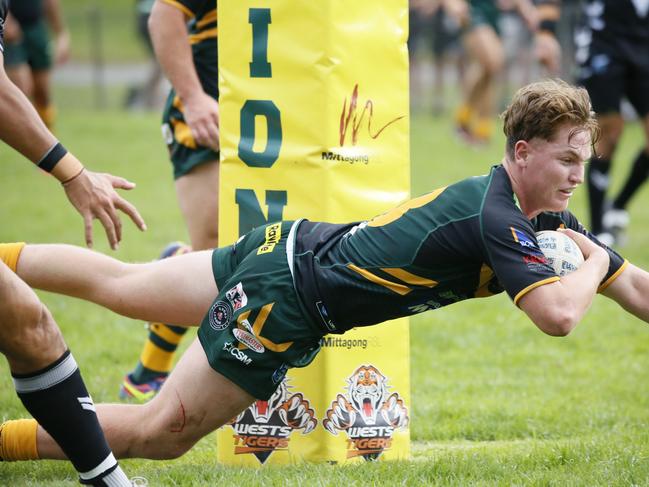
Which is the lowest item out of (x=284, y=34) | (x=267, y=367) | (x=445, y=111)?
(x=445, y=111)

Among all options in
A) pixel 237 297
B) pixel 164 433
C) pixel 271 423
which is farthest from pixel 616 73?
pixel 164 433

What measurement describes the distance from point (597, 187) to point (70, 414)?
21.4ft

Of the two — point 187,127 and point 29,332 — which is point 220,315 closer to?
point 29,332

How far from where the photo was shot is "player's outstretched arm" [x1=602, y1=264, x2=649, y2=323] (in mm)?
3832

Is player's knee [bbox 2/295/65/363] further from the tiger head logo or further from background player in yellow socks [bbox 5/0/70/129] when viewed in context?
background player in yellow socks [bbox 5/0/70/129]

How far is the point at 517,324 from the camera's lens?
7035 millimetres

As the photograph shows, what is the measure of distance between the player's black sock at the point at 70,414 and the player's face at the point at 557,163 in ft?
5.56

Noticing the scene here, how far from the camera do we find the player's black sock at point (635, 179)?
357 inches

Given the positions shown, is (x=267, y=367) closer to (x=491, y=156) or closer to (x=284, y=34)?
(x=284, y=34)

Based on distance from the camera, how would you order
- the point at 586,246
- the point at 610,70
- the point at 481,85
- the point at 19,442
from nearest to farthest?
the point at 586,246
the point at 19,442
the point at 610,70
the point at 481,85

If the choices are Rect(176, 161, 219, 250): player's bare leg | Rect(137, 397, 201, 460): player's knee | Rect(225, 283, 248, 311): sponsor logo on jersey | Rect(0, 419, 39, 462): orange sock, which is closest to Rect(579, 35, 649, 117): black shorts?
Rect(176, 161, 219, 250): player's bare leg

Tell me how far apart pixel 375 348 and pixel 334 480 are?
696mm

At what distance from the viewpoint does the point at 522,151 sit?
3.58 m

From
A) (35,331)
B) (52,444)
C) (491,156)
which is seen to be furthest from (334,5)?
(491,156)
